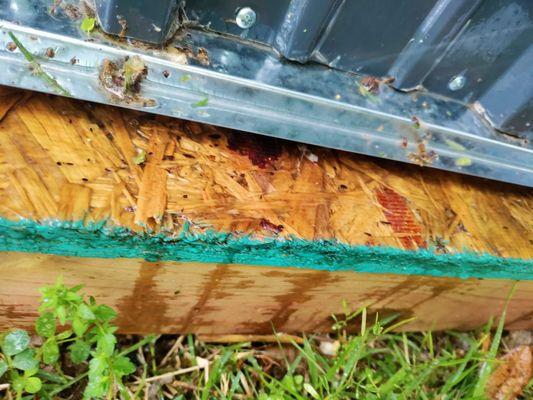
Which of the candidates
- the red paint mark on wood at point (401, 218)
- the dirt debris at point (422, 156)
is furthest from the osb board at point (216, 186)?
the dirt debris at point (422, 156)

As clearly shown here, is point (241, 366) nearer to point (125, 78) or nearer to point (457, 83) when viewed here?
point (125, 78)

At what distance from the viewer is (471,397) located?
1.64 meters

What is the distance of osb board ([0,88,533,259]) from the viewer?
1138 millimetres

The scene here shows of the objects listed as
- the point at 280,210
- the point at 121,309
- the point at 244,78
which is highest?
the point at 244,78

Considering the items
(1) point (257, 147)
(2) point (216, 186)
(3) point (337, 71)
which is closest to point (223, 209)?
(2) point (216, 186)

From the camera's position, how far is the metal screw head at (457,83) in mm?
1500

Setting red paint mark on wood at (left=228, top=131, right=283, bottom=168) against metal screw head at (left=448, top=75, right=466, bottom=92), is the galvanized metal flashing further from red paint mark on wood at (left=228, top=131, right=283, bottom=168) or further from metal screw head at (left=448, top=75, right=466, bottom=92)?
red paint mark on wood at (left=228, top=131, right=283, bottom=168)

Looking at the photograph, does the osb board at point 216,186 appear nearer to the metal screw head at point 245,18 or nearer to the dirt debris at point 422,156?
the dirt debris at point 422,156

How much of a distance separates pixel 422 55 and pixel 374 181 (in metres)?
0.36

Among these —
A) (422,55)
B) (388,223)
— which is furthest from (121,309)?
(422,55)

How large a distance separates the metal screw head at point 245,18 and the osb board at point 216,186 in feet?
0.90

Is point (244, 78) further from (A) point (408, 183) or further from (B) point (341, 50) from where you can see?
(A) point (408, 183)

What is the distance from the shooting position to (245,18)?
1261 millimetres

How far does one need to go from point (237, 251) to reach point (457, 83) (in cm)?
81
